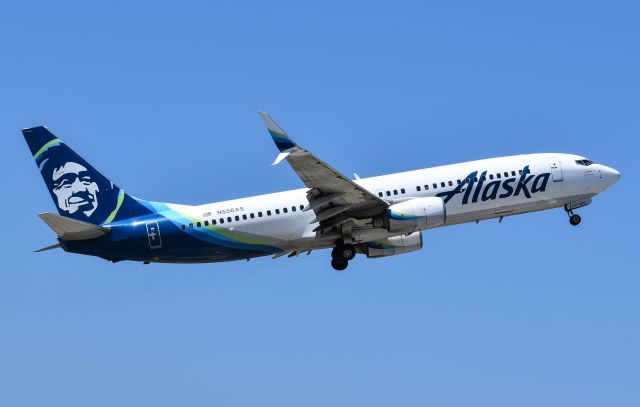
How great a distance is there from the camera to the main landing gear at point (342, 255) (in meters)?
65.6

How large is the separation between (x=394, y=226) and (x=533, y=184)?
8.79 meters

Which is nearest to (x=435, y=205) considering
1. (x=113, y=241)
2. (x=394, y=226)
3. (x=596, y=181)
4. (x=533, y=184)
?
(x=394, y=226)

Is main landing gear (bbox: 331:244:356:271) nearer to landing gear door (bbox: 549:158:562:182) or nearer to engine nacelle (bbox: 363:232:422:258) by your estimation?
engine nacelle (bbox: 363:232:422:258)

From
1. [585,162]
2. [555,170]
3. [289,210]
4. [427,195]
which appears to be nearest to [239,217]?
[289,210]

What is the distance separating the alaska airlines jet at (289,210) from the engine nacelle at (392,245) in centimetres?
133

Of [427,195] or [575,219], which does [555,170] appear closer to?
[575,219]

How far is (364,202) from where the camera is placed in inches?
2493

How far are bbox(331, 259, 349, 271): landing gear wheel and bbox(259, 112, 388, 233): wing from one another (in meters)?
2.16

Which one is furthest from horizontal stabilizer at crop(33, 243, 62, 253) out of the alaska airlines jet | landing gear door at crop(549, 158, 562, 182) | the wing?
landing gear door at crop(549, 158, 562, 182)

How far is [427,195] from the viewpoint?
213ft

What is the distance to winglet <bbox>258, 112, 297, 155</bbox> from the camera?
5778 centimetres

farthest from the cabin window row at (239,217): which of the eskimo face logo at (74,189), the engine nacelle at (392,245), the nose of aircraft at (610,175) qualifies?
the nose of aircraft at (610,175)

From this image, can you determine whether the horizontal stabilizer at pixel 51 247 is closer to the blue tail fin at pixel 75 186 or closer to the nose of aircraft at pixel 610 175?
the blue tail fin at pixel 75 186

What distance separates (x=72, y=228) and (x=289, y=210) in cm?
1156
